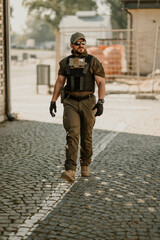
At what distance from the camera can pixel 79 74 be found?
19.1 ft

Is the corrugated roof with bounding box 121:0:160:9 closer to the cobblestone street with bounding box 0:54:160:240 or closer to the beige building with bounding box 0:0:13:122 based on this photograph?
the beige building with bounding box 0:0:13:122

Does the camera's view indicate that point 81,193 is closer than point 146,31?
Yes

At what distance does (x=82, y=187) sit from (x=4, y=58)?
5.97m

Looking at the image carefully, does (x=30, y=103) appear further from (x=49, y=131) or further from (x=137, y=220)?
(x=137, y=220)

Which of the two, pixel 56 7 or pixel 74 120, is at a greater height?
pixel 56 7

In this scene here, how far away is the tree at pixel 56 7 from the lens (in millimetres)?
90375

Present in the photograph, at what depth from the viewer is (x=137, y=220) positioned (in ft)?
14.9

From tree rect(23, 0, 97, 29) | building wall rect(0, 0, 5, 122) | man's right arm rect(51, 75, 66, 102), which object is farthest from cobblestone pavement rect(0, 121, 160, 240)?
tree rect(23, 0, 97, 29)

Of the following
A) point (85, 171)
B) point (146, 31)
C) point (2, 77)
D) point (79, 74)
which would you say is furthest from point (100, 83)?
point (146, 31)

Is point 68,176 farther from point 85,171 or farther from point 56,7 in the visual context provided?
point 56,7

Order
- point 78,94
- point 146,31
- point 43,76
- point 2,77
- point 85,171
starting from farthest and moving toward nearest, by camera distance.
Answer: point 146,31
point 43,76
point 2,77
point 85,171
point 78,94

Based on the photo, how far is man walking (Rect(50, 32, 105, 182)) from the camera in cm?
578

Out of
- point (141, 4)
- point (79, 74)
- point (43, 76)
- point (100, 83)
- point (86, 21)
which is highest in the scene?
point (86, 21)

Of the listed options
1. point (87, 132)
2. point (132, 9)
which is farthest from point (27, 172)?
point (132, 9)
